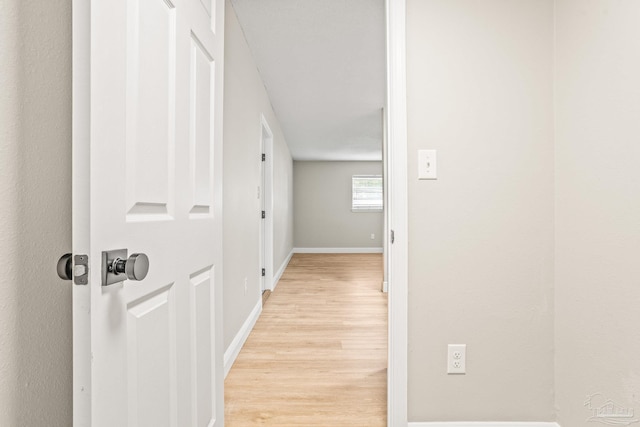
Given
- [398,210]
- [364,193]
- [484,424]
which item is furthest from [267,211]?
[364,193]

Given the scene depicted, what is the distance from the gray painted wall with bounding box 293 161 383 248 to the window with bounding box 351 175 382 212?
10 cm

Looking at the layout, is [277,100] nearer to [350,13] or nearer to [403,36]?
[350,13]

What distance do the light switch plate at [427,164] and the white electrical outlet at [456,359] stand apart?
2.33ft

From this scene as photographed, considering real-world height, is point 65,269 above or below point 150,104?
below

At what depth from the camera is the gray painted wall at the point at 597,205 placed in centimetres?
113

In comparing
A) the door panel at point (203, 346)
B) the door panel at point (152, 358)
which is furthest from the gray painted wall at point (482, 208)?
the door panel at point (152, 358)

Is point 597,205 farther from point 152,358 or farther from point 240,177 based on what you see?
point 240,177

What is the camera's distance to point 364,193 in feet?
28.0

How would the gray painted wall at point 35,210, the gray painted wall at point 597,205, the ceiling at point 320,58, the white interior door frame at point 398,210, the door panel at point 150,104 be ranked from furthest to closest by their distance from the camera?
the ceiling at point 320,58 → the white interior door frame at point 398,210 → the gray painted wall at point 597,205 → the door panel at point 150,104 → the gray painted wall at point 35,210

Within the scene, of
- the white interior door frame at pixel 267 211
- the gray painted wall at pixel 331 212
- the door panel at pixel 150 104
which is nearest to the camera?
the door panel at pixel 150 104

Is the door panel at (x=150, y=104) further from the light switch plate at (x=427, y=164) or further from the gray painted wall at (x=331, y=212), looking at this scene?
the gray painted wall at (x=331, y=212)

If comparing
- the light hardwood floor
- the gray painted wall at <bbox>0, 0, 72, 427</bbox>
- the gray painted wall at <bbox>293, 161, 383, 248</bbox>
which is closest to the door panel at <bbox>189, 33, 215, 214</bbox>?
the gray painted wall at <bbox>0, 0, 72, 427</bbox>

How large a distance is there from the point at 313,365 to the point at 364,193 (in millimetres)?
6548

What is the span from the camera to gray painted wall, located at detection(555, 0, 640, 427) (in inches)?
44.3
